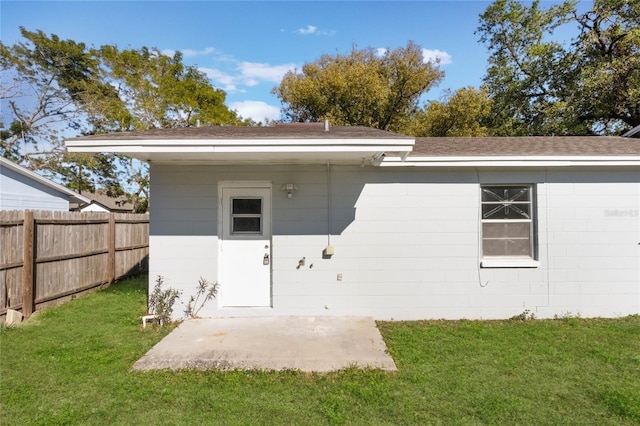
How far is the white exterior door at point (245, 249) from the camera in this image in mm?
5684

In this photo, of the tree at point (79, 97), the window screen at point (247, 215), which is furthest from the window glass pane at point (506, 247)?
the tree at point (79, 97)

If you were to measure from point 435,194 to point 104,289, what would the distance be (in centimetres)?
746

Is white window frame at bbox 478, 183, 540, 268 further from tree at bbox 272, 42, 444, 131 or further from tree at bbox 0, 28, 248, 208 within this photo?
tree at bbox 0, 28, 248, 208

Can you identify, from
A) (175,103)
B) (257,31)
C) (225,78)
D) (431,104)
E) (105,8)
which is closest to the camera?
(105,8)

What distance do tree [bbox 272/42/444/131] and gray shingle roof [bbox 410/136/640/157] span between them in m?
12.6

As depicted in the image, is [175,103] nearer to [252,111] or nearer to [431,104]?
[252,111]

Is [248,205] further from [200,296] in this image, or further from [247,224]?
[200,296]

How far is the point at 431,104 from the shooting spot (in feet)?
62.4

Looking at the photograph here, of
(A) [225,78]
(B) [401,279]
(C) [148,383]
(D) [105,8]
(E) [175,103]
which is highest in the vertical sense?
(A) [225,78]

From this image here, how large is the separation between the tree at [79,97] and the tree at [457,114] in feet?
42.5

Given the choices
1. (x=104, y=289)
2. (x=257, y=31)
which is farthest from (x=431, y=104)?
(x=104, y=289)

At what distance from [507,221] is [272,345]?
13.8 ft

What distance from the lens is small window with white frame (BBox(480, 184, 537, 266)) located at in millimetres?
5797

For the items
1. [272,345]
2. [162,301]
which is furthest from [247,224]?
[272,345]
